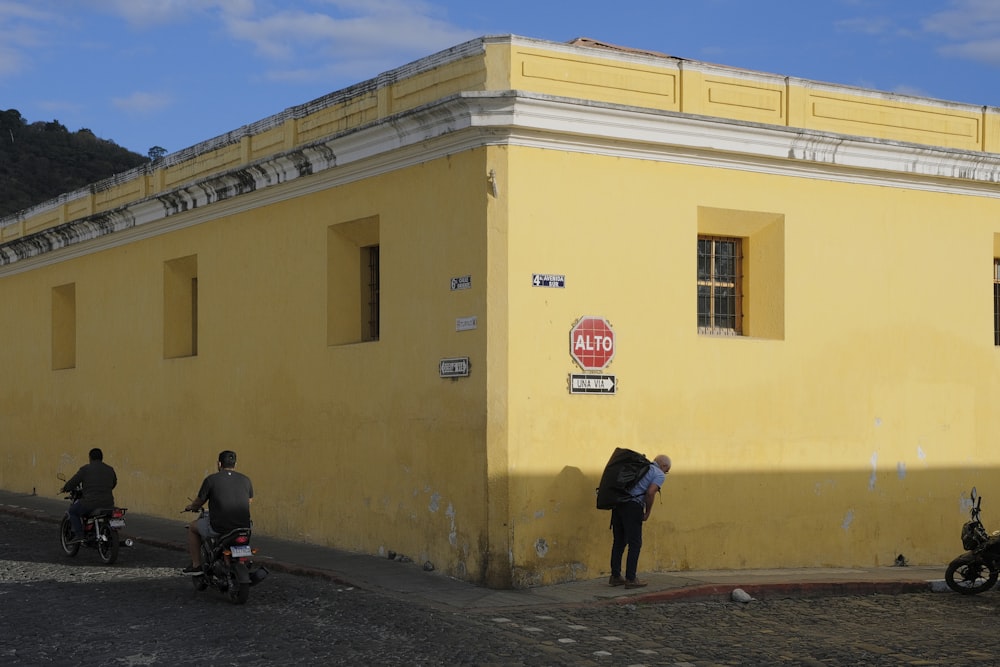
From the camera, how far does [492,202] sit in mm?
13055

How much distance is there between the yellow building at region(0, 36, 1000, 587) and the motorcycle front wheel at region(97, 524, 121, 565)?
229 centimetres

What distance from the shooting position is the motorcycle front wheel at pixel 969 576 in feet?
44.5

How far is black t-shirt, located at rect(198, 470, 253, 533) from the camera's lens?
12.3 m

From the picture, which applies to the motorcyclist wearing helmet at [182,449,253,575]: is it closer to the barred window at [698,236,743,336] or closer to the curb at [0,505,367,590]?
the curb at [0,505,367,590]

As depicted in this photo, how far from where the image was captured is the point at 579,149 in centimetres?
1348

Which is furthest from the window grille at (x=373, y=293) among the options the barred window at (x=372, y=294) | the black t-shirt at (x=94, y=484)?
the black t-shirt at (x=94, y=484)

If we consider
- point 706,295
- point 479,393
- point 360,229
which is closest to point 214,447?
point 360,229

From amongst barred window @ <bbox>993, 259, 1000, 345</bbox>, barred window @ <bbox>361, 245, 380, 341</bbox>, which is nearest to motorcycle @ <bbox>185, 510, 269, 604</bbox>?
barred window @ <bbox>361, 245, 380, 341</bbox>

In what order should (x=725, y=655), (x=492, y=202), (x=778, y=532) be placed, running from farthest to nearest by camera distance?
(x=778, y=532)
(x=492, y=202)
(x=725, y=655)

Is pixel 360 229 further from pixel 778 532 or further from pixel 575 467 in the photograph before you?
pixel 778 532

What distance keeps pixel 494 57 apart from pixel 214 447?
7.38m

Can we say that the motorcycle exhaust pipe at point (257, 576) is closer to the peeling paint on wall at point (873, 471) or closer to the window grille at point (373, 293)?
the window grille at point (373, 293)

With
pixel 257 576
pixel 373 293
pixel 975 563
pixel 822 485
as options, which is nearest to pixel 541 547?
pixel 257 576

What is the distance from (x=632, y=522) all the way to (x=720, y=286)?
3548 millimetres
